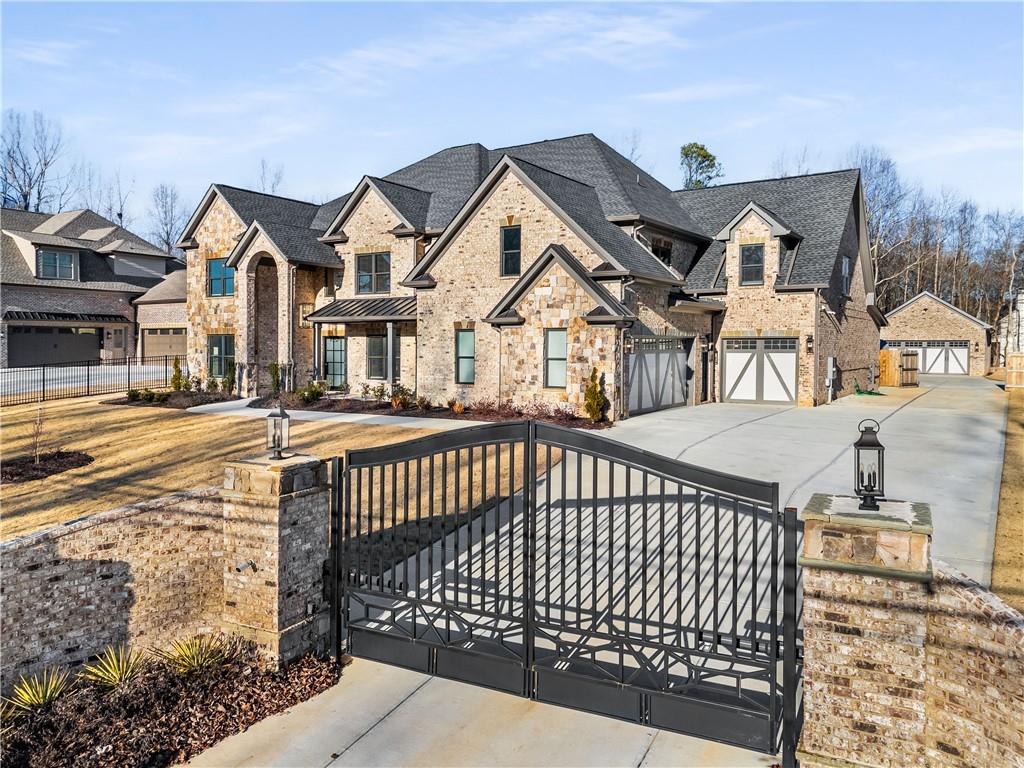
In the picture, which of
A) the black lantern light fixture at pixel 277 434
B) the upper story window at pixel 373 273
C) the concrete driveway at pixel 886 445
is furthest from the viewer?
the upper story window at pixel 373 273

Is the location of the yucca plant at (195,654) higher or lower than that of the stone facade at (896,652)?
lower

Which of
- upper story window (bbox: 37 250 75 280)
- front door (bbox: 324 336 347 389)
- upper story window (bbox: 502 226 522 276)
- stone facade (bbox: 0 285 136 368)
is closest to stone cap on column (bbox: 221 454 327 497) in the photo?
upper story window (bbox: 502 226 522 276)

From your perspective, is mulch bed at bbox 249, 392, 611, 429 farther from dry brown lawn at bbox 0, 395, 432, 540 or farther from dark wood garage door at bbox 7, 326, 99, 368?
→ dark wood garage door at bbox 7, 326, 99, 368

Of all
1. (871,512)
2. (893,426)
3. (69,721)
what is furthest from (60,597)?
(893,426)

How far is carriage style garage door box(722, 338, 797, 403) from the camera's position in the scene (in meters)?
25.7

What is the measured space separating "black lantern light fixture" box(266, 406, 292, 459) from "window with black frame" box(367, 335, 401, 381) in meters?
19.7

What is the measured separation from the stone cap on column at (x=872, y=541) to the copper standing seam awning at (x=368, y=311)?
2086 centimetres

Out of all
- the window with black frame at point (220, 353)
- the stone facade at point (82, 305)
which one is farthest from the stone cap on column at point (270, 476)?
the stone facade at point (82, 305)

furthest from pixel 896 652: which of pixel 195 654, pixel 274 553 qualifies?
pixel 195 654

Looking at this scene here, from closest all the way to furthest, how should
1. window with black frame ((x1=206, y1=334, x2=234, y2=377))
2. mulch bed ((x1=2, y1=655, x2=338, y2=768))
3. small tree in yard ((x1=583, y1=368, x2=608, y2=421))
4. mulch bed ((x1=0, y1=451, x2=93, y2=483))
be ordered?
mulch bed ((x1=2, y1=655, x2=338, y2=768)) → mulch bed ((x1=0, y1=451, x2=93, y2=483)) → small tree in yard ((x1=583, y1=368, x2=608, y2=421)) → window with black frame ((x1=206, y1=334, x2=234, y2=377))

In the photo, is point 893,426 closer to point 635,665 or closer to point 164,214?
point 635,665

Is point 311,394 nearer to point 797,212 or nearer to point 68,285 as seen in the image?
point 797,212

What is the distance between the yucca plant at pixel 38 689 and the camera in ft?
18.8

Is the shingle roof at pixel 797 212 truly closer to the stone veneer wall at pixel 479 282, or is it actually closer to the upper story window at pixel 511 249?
the stone veneer wall at pixel 479 282
